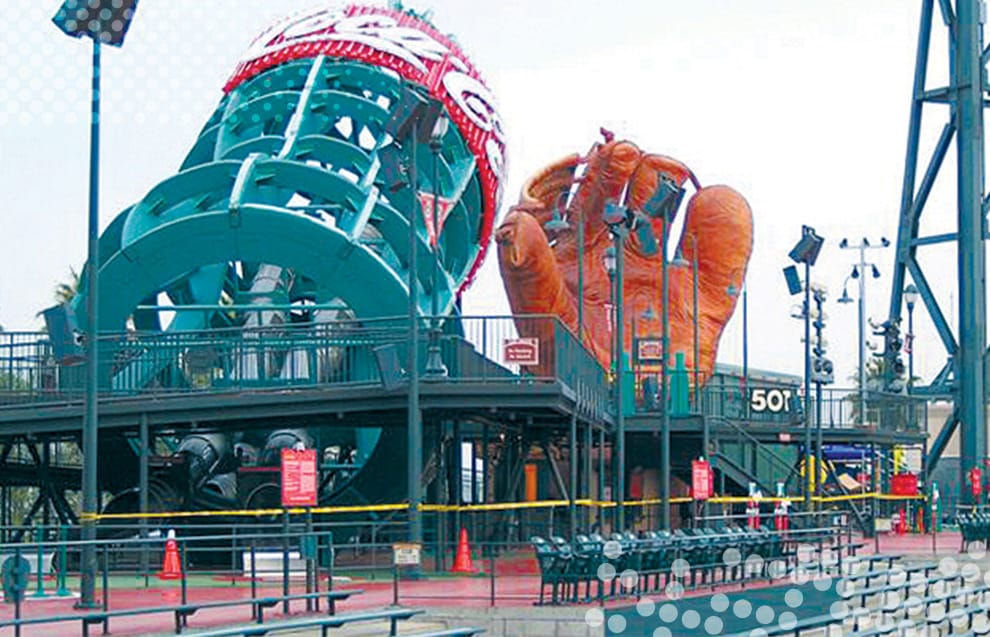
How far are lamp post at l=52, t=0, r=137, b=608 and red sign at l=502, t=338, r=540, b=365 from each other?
10924mm

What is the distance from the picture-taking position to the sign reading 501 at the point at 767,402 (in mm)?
55031

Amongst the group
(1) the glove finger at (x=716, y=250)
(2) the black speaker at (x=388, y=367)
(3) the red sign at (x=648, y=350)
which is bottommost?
(2) the black speaker at (x=388, y=367)

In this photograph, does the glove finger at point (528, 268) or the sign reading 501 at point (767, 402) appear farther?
the glove finger at point (528, 268)

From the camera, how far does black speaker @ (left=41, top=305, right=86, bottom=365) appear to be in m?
36.0

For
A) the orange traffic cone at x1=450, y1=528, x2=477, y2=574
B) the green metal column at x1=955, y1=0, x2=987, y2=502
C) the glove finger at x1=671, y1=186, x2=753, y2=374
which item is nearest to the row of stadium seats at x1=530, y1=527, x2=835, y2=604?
the orange traffic cone at x1=450, y1=528, x2=477, y2=574

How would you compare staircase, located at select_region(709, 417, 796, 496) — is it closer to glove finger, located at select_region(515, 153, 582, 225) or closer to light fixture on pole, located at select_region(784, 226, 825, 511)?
light fixture on pole, located at select_region(784, 226, 825, 511)

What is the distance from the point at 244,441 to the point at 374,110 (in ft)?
32.9

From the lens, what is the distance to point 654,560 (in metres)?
27.9

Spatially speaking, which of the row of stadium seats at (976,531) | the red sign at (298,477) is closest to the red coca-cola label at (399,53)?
the row of stadium seats at (976,531)

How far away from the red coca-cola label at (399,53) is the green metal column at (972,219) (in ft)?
47.1

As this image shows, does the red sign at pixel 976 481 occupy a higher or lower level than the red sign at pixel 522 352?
lower

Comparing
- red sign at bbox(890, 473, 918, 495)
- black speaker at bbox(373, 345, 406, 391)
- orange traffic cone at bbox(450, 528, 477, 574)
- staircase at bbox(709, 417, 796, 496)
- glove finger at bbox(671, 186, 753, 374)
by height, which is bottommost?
orange traffic cone at bbox(450, 528, 477, 574)

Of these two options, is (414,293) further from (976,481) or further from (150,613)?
(976,481)

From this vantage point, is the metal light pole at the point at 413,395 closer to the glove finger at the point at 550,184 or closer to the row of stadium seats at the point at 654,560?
the row of stadium seats at the point at 654,560
